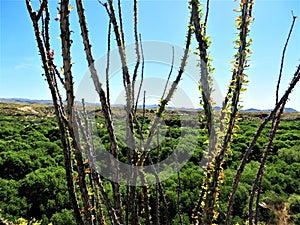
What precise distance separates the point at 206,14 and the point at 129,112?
0.42m

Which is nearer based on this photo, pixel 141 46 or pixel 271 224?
pixel 141 46

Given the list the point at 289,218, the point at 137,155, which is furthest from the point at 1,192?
the point at 137,155

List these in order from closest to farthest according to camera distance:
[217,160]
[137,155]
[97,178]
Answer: [217,160] → [97,178] → [137,155]

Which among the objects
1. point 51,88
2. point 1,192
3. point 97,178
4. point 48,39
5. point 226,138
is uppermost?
point 48,39

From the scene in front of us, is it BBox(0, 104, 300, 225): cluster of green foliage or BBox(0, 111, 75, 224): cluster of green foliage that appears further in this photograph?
BBox(0, 104, 300, 225): cluster of green foliage

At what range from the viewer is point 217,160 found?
0.80 meters

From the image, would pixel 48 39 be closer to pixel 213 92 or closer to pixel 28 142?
pixel 213 92

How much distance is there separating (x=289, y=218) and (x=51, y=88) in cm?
890

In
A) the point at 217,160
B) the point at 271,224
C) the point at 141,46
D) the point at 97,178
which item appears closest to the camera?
the point at 217,160

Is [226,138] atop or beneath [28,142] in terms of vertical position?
atop

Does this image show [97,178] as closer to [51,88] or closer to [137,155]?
[137,155]

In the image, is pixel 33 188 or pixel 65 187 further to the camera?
pixel 65 187

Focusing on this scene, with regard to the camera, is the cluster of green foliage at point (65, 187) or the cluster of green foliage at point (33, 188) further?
the cluster of green foliage at point (65, 187)

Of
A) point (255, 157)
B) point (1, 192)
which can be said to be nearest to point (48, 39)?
point (1, 192)
